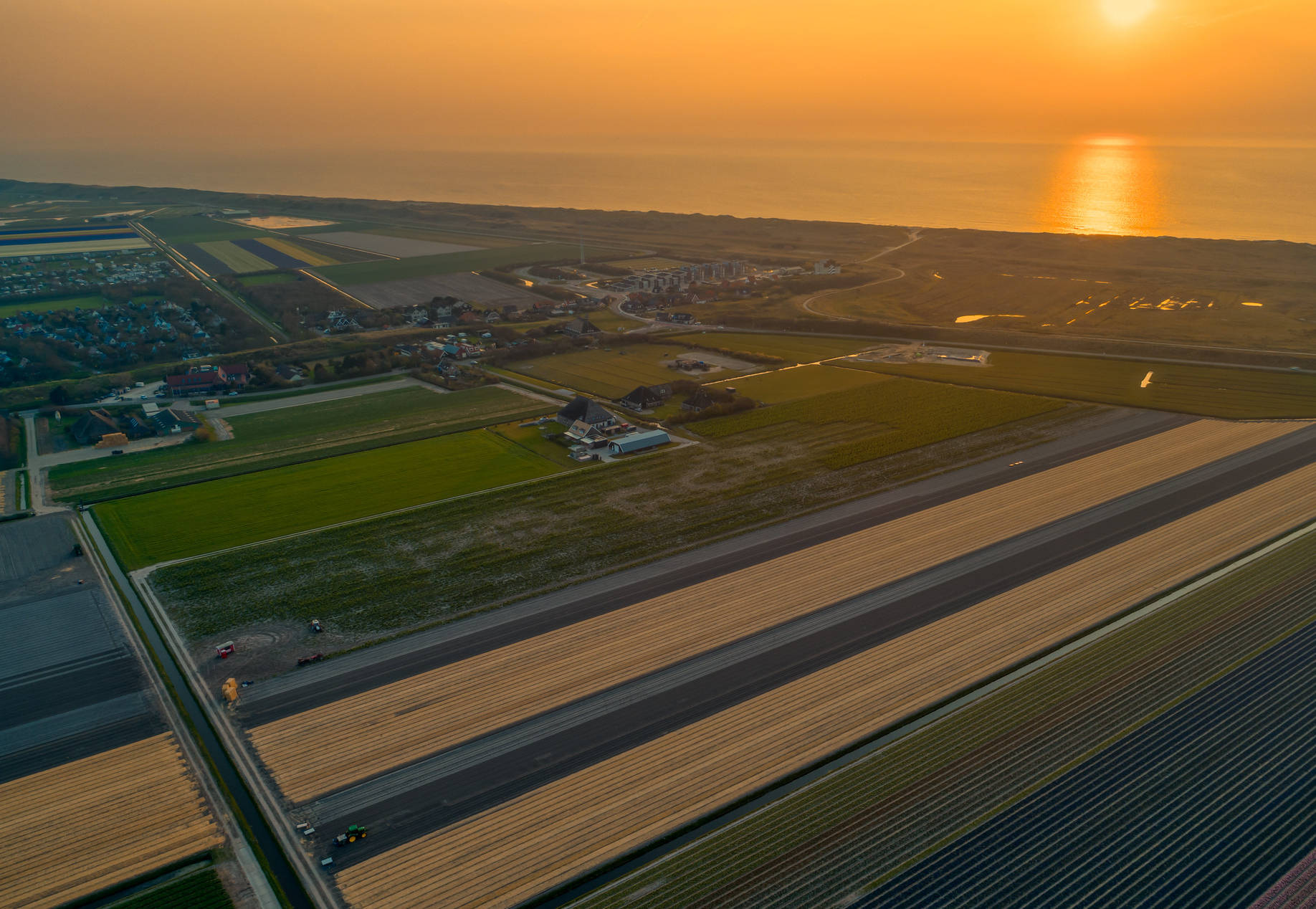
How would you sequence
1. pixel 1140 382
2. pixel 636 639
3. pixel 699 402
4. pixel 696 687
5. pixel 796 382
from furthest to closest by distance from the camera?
1. pixel 796 382
2. pixel 1140 382
3. pixel 699 402
4. pixel 636 639
5. pixel 696 687

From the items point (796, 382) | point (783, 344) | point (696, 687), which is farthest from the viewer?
point (783, 344)

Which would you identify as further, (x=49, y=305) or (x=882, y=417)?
(x=49, y=305)

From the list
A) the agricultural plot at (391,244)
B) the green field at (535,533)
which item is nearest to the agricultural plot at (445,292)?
the agricultural plot at (391,244)

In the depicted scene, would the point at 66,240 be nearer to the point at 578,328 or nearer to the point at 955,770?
the point at 578,328

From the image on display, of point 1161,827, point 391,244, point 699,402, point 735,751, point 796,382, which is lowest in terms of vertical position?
point 735,751

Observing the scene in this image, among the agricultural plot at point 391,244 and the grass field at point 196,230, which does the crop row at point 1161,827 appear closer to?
the agricultural plot at point 391,244

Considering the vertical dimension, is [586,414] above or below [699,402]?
below

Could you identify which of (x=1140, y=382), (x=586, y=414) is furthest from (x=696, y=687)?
(x=1140, y=382)

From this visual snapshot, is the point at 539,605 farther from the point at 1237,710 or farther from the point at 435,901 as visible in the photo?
the point at 1237,710
